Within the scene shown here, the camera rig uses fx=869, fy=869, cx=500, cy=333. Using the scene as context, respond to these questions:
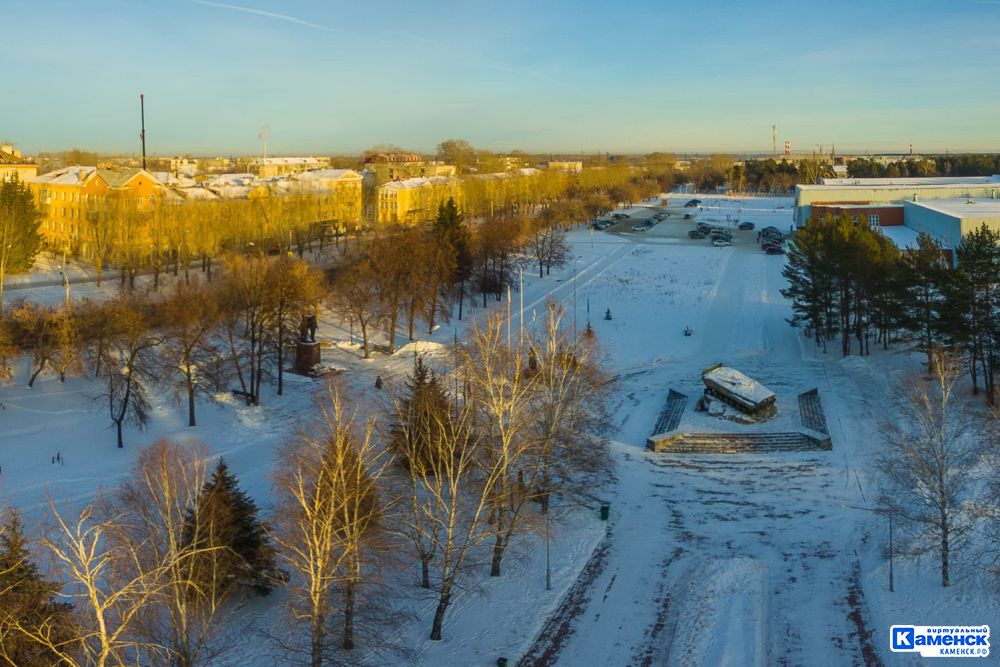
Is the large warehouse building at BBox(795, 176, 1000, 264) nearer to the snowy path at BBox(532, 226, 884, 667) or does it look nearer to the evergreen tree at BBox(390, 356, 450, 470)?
the snowy path at BBox(532, 226, 884, 667)

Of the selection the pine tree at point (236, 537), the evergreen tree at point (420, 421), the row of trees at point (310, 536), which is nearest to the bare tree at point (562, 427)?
the row of trees at point (310, 536)

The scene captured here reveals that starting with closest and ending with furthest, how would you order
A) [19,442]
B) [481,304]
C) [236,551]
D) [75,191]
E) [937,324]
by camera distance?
[236,551] < [19,442] < [937,324] < [481,304] < [75,191]

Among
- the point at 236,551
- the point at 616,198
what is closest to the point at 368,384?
the point at 236,551

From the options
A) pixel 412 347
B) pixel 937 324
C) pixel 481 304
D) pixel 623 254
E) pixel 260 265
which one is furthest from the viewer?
pixel 623 254

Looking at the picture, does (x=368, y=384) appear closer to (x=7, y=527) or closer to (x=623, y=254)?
(x=7, y=527)

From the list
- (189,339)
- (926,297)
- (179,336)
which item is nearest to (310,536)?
(189,339)

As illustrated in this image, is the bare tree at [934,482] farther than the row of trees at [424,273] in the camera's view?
No

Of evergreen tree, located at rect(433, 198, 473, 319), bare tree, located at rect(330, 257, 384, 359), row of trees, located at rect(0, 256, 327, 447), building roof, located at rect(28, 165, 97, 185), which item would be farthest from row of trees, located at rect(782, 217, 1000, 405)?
building roof, located at rect(28, 165, 97, 185)

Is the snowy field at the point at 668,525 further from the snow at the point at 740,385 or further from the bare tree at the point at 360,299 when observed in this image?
the bare tree at the point at 360,299
